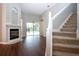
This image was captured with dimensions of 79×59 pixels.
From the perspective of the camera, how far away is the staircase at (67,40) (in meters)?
2.17

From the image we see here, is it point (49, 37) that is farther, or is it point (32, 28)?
point (32, 28)

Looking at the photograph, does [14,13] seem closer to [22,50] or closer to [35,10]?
[35,10]

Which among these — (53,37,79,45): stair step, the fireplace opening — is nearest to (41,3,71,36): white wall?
(53,37,79,45): stair step

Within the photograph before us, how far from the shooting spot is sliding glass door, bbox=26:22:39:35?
232cm

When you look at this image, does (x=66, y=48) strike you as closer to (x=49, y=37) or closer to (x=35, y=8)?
(x=49, y=37)

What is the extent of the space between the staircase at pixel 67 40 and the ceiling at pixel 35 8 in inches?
18.2

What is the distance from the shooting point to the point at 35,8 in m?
2.26

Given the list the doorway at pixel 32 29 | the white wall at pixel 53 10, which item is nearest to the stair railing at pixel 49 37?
the white wall at pixel 53 10

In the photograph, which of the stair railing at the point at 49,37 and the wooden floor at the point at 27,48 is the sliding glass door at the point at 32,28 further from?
the stair railing at the point at 49,37

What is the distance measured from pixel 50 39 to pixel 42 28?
25cm

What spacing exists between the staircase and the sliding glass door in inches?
13.4

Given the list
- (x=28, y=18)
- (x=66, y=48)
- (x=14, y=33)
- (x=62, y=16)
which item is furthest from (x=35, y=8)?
(x=66, y=48)

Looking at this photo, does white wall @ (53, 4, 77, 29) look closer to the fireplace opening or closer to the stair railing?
the stair railing

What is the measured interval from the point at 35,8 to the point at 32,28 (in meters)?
0.38
